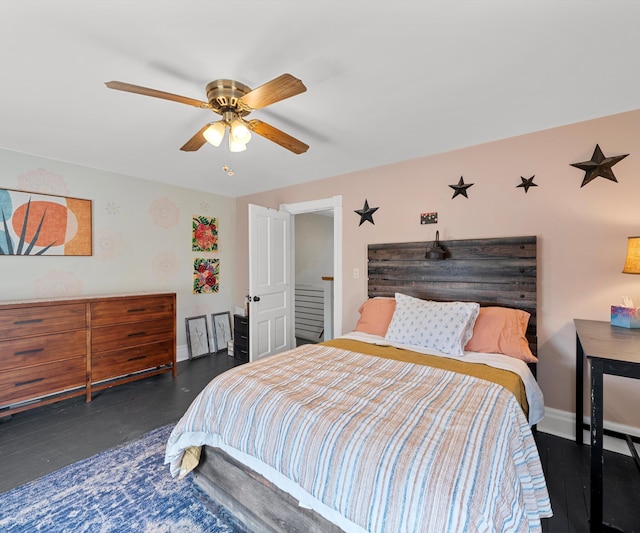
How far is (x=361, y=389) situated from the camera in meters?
1.56

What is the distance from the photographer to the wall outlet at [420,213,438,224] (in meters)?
2.95

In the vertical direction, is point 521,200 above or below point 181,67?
below

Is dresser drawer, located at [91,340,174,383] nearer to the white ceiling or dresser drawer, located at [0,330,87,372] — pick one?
dresser drawer, located at [0,330,87,372]

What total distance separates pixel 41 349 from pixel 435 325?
3338 mm

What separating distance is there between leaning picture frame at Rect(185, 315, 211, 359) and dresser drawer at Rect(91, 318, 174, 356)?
2.18ft

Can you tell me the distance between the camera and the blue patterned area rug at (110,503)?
1.54 meters

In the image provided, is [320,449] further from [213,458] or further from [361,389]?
[213,458]

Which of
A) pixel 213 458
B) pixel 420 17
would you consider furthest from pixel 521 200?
pixel 213 458

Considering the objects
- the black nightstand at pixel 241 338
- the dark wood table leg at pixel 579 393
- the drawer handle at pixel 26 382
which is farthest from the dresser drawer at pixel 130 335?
the dark wood table leg at pixel 579 393

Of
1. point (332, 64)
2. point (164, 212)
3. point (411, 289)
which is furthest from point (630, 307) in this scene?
point (164, 212)

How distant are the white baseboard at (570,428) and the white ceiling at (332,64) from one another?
225 centimetres

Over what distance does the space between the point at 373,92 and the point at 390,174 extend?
4.64 feet

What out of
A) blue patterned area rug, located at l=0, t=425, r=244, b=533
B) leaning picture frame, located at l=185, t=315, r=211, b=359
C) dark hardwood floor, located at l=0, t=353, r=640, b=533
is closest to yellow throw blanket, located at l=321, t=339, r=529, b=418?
dark hardwood floor, located at l=0, t=353, r=640, b=533

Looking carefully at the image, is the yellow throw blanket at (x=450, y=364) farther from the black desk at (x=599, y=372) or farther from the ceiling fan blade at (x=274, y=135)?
the ceiling fan blade at (x=274, y=135)
